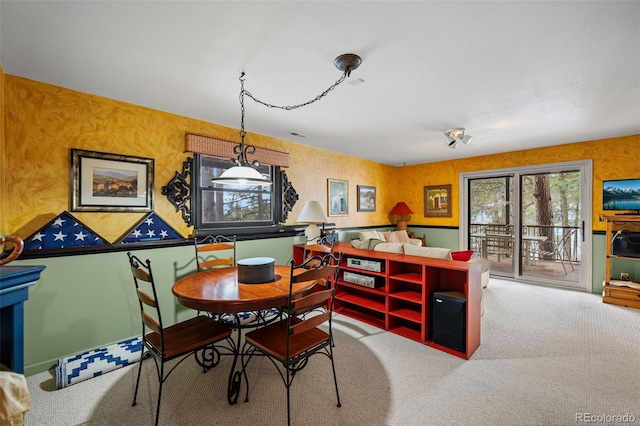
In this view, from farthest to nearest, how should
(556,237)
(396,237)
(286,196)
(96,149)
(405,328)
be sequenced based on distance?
1. (396,237)
2. (556,237)
3. (286,196)
4. (405,328)
5. (96,149)

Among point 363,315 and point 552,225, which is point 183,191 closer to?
point 363,315

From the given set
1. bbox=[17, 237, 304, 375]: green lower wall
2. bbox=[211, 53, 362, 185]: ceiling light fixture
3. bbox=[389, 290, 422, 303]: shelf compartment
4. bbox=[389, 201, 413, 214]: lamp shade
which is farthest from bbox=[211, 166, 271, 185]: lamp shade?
bbox=[389, 201, 413, 214]: lamp shade

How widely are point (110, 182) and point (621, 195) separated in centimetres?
637

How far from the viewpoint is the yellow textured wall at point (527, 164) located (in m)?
3.96

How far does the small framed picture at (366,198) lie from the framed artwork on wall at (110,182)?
3678mm

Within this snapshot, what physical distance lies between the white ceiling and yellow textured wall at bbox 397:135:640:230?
949 millimetres

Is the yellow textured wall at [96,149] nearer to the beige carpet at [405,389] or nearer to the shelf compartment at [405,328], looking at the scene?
the beige carpet at [405,389]

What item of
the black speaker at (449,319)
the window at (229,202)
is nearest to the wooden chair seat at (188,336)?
the window at (229,202)

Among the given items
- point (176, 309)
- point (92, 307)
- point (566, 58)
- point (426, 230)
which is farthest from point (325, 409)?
point (426, 230)

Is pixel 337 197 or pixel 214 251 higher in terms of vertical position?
pixel 337 197

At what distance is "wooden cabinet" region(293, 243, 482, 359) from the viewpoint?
101 inches

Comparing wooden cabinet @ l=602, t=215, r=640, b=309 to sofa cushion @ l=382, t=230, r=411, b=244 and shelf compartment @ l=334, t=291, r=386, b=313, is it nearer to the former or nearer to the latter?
sofa cushion @ l=382, t=230, r=411, b=244

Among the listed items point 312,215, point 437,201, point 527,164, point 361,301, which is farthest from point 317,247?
point 527,164

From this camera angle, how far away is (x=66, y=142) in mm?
2398
